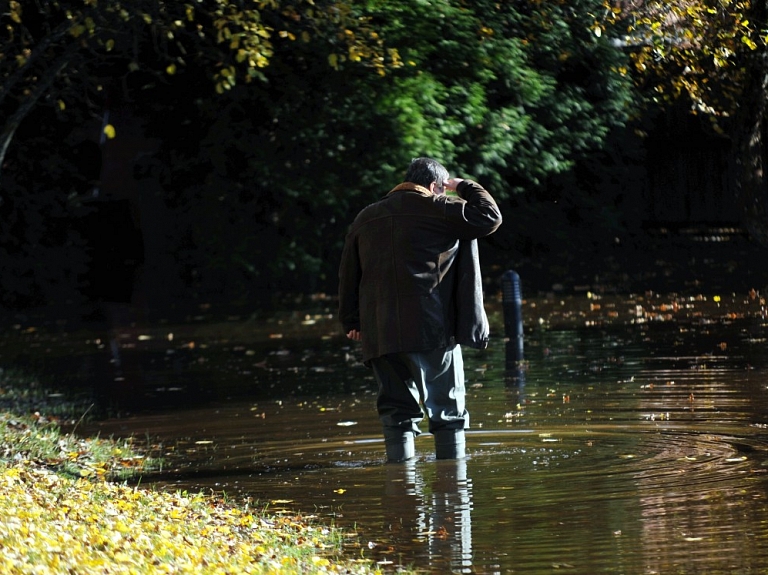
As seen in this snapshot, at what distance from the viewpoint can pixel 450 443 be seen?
8.88m

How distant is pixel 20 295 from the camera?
28016 mm

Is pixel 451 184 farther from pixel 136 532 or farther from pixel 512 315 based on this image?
Answer: pixel 512 315

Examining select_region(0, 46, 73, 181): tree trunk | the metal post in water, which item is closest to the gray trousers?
the metal post in water

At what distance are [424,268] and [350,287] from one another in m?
0.58

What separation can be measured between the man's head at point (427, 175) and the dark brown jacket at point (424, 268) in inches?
2.7

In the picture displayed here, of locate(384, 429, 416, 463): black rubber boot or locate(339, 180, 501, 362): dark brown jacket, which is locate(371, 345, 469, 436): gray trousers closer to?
locate(384, 429, 416, 463): black rubber boot

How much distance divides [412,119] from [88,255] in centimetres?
1061

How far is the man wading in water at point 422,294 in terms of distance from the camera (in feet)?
28.1

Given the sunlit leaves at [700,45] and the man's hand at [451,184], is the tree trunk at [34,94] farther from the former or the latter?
the man's hand at [451,184]

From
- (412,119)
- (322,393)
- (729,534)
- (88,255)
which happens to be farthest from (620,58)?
(729,534)

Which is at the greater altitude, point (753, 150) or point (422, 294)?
point (753, 150)

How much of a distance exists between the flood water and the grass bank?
329mm

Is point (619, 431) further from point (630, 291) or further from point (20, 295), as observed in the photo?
point (20, 295)

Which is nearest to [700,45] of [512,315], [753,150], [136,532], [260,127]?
[753,150]
